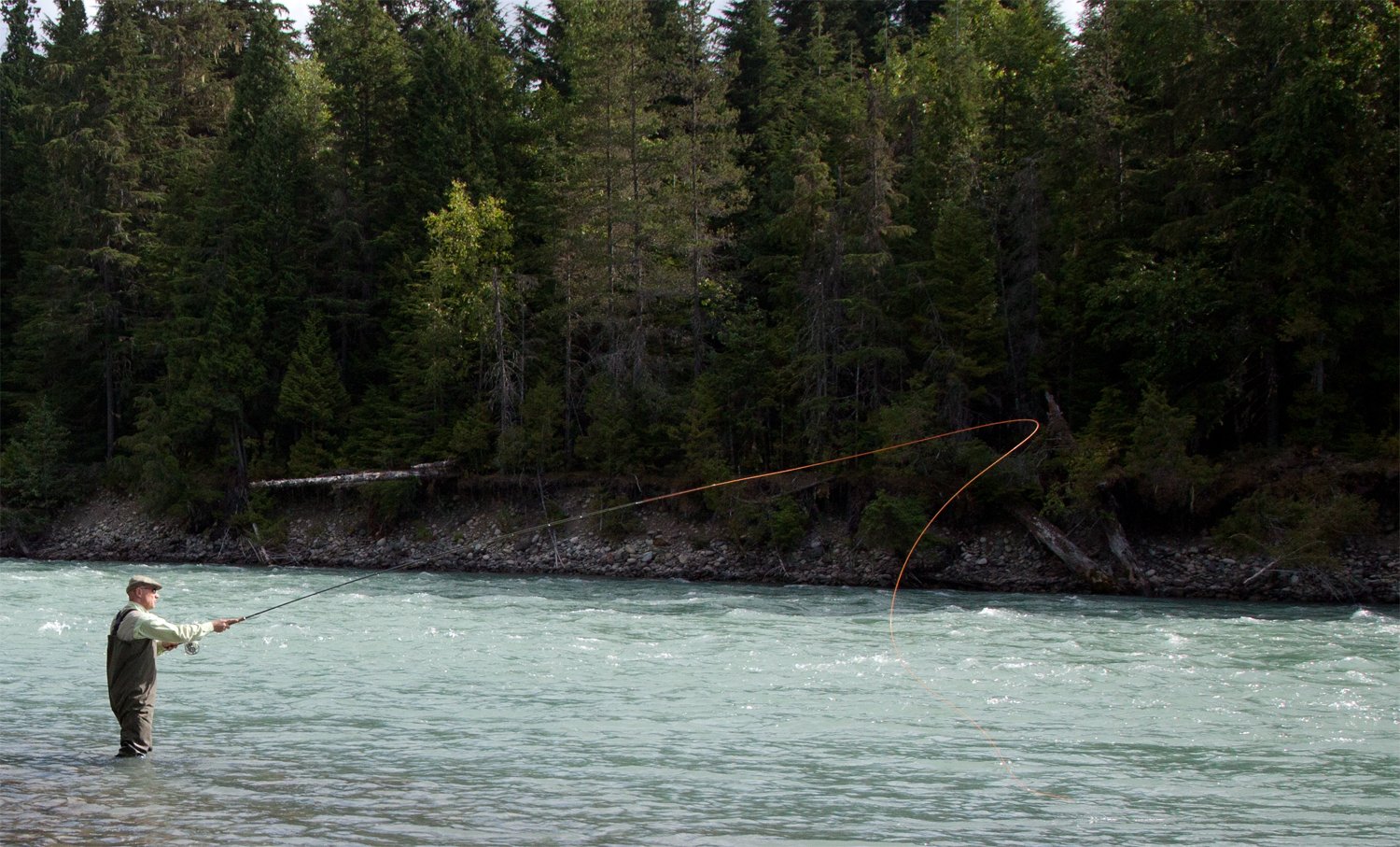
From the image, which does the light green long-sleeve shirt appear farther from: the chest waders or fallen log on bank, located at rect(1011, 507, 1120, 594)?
fallen log on bank, located at rect(1011, 507, 1120, 594)

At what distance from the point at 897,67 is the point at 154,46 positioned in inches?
1035

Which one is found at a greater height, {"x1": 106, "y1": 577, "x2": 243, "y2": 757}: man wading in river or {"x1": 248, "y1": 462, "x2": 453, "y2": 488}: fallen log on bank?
{"x1": 248, "y1": 462, "x2": 453, "y2": 488}: fallen log on bank

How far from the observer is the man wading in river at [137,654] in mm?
8898

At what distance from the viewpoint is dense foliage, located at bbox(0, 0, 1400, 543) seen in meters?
26.5

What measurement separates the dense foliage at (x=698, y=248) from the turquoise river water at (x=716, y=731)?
9181mm

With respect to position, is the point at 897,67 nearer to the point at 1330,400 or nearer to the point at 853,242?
the point at 853,242

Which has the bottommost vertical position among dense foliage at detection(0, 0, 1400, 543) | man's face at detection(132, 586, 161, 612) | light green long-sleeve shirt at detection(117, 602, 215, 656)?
light green long-sleeve shirt at detection(117, 602, 215, 656)

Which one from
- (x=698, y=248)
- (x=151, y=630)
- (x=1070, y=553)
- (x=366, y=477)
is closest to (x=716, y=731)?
(x=151, y=630)

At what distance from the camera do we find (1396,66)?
79.8 feet

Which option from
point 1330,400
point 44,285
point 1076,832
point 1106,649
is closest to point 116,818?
point 1076,832

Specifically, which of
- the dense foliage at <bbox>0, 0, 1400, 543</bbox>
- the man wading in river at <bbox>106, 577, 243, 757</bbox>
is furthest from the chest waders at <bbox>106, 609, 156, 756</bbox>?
the dense foliage at <bbox>0, 0, 1400, 543</bbox>

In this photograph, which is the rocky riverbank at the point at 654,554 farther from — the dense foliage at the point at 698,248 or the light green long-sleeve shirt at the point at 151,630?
the light green long-sleeve shirt at the point at 151,630

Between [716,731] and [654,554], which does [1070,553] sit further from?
[716,731]

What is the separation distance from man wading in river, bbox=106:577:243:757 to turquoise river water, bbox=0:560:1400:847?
0.26 metres
